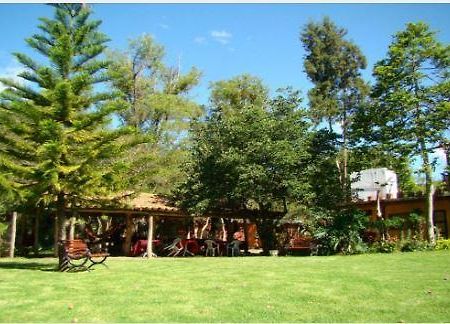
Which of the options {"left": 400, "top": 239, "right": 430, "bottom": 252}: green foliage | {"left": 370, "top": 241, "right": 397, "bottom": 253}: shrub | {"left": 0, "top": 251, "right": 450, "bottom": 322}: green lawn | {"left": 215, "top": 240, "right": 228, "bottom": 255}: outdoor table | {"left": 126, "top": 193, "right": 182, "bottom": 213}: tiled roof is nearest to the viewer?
{"left": 0, "top": 251, "right": 450, "bottom": 322}: green lawn

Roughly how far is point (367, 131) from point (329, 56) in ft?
48.3

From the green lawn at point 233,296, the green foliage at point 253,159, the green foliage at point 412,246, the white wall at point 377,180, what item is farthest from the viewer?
the white wall at point 377,180

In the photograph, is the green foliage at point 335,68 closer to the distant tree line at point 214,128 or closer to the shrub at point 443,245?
the distant tree line at point 214,128

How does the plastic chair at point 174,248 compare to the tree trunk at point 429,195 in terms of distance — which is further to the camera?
the plastic chair at point 174,248

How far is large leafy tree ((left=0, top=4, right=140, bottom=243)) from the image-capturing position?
1150cm

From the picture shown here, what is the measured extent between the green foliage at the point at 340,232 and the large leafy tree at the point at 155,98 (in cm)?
1393

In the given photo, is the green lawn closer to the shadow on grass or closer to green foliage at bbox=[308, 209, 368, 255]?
the shadow on grass

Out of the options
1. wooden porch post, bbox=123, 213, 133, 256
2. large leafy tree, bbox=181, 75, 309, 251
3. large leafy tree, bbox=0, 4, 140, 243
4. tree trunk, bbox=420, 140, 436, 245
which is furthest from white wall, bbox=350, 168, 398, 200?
large leafy tree, bbox=0, 4, 140, 243

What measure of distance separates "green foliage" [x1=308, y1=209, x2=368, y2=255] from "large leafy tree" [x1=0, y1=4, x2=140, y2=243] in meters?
9.25

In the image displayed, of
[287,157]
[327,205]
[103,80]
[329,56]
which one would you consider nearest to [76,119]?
[103,80]

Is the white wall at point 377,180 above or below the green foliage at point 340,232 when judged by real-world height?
above

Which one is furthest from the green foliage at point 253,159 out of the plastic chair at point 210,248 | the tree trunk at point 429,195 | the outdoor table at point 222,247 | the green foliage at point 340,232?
the tree trunk at point 429,195

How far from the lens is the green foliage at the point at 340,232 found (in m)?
17.7

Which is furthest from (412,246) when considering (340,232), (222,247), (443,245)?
(222,247)
